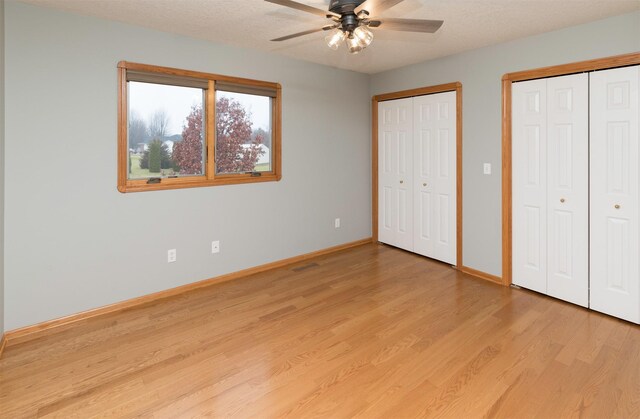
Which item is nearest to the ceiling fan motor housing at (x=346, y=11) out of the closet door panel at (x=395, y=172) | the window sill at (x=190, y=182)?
the window sill at (x=190, y=182)

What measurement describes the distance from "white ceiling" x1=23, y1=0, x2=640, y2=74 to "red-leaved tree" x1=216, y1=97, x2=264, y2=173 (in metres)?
0.67

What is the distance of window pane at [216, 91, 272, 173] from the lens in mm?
3910

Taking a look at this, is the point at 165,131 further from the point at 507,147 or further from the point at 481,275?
the point at 481,275

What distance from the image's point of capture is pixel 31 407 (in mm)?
2014

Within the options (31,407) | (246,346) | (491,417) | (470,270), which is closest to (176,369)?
(246,346)

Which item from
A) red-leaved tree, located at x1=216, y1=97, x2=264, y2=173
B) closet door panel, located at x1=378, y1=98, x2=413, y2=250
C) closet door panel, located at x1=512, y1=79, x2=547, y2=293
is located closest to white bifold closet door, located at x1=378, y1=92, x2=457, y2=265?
closet door panel, located at x1=378, y1=98, x2=413, y2=250

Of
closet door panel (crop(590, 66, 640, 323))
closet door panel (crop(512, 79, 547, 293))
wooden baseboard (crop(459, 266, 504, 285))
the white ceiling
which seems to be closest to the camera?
the white ceiling

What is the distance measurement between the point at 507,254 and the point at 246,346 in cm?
273

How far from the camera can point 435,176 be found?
452cm

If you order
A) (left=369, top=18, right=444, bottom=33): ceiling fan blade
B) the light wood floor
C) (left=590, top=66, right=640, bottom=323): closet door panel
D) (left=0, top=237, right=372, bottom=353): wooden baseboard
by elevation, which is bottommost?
the light wood floor

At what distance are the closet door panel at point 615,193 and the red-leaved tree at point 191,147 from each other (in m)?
3.54

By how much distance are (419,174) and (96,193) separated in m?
3.53

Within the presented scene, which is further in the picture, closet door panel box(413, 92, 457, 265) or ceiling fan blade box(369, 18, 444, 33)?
closet door panel box(413, 92, 457, 265)

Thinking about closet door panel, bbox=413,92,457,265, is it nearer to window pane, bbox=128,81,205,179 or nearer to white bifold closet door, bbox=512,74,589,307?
white bifold closet door, bbox=512,74,589,307
